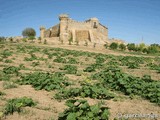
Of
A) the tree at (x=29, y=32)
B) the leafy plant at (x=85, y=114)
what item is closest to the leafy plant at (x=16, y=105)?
the leafy plant at (x=85, y=114)

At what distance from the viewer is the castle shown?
4356 centimetres

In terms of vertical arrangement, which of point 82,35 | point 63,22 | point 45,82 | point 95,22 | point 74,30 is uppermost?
point 95,22

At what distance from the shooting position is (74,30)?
45.3 meters

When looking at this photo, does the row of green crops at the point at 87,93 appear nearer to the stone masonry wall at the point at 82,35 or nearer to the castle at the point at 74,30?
the castle at the point at 74,30

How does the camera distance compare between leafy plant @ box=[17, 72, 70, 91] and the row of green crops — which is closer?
the row of green crops

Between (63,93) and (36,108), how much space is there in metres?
1.64

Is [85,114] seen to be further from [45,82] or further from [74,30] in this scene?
[74,30]

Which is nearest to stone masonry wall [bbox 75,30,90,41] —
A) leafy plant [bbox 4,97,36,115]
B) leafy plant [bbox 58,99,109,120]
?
leafy plant [bbox 4,97,36,115]

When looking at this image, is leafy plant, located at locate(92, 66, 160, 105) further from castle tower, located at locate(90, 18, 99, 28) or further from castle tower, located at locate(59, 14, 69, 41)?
castle tower, located at locate(90, 18, 99, 28)

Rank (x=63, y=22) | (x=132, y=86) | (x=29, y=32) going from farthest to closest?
1. (x=29, y=32)
2. (x=63, y=22)
3. (x=132, y=86)

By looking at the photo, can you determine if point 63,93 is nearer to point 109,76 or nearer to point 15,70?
point 109,76

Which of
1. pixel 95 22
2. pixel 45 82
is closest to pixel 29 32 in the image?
pixel 95 22

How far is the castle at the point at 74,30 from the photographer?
143ft

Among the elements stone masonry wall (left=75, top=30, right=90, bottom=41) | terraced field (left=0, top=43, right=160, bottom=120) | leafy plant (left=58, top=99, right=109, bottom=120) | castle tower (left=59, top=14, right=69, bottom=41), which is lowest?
terraced field (left=0, top=43, right=160, bottom=120)
